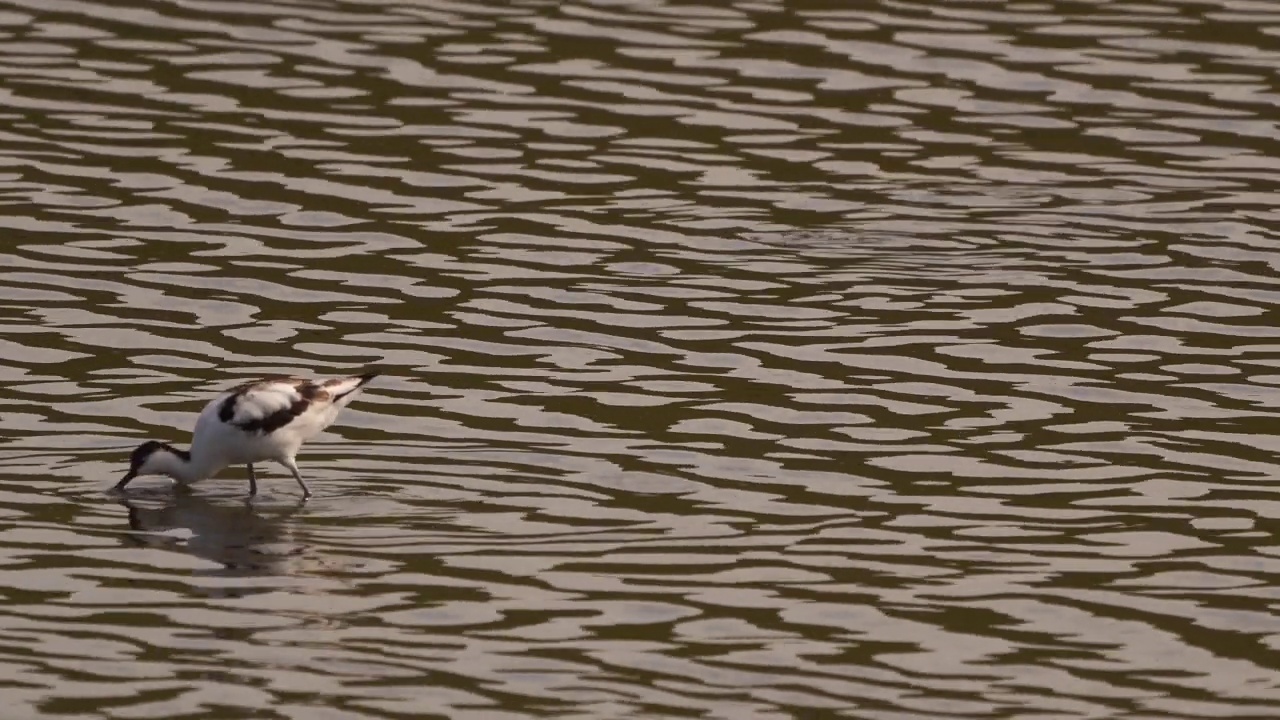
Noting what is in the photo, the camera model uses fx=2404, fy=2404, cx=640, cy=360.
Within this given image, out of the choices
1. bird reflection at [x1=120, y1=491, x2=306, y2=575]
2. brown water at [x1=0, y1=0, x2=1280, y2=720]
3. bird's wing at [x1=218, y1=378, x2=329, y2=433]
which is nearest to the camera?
brown water at [x1=0, y1=0, x2=1280, y2=720]

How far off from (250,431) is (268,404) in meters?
0.21

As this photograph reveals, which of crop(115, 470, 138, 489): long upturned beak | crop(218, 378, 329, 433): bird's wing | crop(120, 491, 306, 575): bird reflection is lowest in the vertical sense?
crop(120, 491, 306, 575): bird reflection

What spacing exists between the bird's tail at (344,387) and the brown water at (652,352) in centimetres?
51

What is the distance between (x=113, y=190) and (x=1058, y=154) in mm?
9354

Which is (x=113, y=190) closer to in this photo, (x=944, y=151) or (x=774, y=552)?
(x=944, y=151)

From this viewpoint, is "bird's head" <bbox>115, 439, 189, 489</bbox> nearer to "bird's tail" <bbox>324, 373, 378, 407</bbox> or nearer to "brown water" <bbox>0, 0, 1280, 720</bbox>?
"brown water" <bbox>0, 0, 1280, 720</bbox>

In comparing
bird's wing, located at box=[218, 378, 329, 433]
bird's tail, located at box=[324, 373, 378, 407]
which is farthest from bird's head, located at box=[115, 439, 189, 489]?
bird's tail, located at box=[324, 373, 378, 407]

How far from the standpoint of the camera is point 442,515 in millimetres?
14641

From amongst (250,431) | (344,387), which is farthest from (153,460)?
(344,387)

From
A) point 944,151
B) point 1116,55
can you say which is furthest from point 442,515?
point 1116,55

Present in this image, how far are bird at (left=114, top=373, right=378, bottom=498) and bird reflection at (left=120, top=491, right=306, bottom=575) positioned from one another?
205 millimetres

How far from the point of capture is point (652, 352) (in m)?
18.4

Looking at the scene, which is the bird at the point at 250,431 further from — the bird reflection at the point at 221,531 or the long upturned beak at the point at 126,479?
Result: the bird reflection at the point at 221,531

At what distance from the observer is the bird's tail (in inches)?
611
